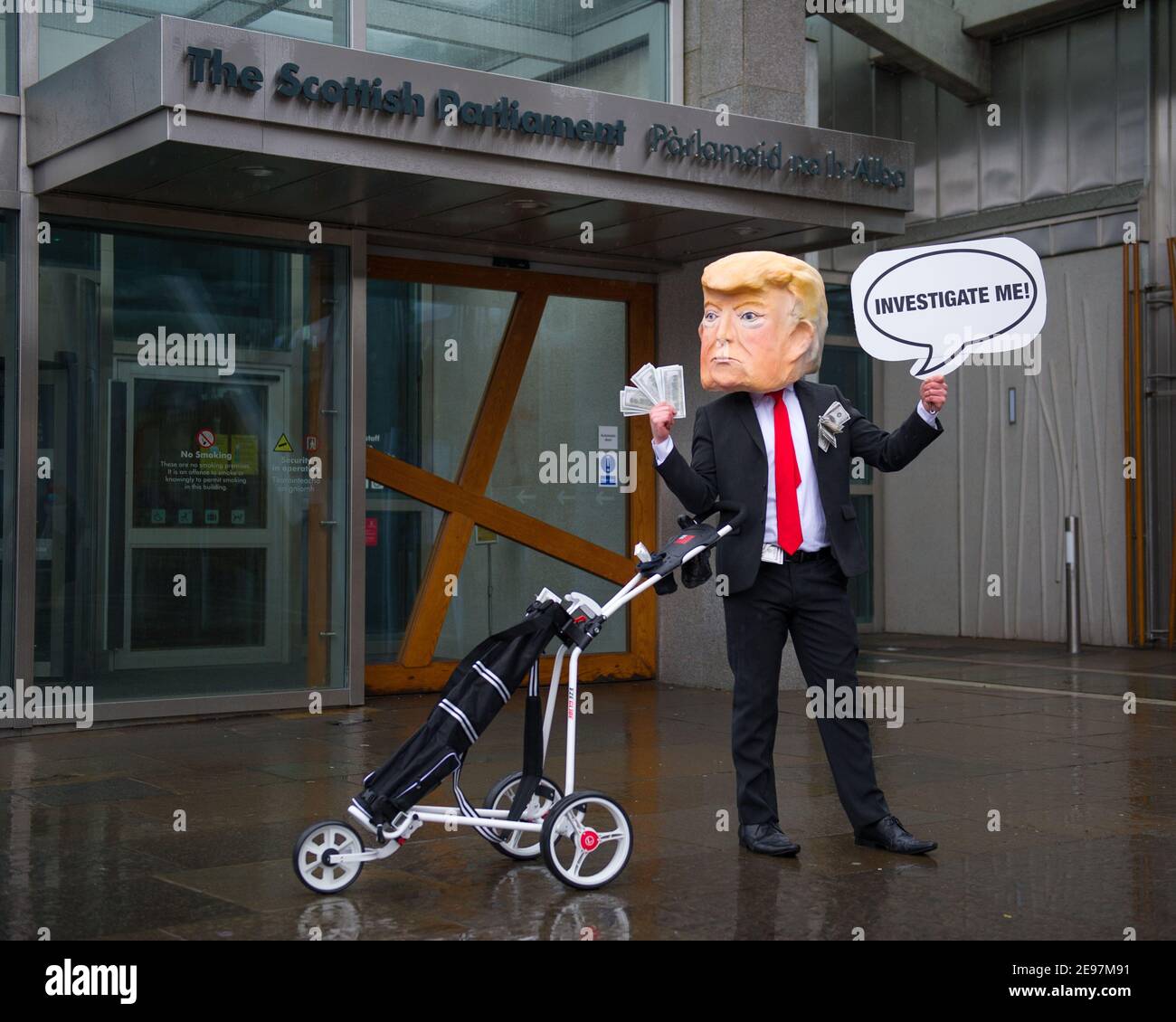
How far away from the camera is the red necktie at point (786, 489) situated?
616 cm

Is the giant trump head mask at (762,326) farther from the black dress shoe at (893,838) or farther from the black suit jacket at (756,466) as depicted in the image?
the black dress shoe at (893,838)

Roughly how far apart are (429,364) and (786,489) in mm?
5946

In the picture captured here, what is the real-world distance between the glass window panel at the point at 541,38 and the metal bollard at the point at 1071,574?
668 cm

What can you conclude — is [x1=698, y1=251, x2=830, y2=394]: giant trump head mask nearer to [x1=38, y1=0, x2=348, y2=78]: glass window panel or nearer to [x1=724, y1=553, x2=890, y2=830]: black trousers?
[x1=724, y1=553, x2=890, y2=830]: black trousers

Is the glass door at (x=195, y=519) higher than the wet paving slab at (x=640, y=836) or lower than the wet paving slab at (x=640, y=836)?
higher

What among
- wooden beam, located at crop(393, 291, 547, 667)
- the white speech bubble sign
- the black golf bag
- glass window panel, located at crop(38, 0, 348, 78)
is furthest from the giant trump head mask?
wooden beam, located at crop(393, 291, 547, 667)

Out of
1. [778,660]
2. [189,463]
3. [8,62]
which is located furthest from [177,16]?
[778,660]

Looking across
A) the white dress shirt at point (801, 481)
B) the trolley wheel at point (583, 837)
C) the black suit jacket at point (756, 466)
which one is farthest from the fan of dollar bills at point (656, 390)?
the trolley wheel at point (583, 837)

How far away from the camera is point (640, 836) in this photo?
652cm

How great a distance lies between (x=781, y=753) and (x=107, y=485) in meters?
4.62

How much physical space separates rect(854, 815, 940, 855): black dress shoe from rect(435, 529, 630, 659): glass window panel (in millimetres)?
5790

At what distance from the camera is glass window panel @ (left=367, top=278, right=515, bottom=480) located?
37.5 feet

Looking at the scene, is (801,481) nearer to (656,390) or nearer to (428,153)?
(656,390)

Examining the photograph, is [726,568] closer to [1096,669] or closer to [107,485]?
[107,485]
